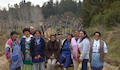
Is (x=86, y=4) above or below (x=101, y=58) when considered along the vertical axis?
above

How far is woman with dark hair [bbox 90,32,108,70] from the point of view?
2.98 m

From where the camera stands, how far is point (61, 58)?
3947 millimetres

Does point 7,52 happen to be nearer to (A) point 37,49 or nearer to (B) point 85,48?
(A) point 37,49

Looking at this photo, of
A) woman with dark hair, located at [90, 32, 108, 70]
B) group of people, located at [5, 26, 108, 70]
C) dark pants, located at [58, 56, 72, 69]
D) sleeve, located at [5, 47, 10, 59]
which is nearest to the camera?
sleeve, located at [5, 47, 10, 59]

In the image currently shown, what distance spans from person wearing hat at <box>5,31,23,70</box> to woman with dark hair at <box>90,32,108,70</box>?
82.6 inches

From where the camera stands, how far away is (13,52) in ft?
9.06

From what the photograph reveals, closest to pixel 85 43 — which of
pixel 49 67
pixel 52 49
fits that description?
pixel 52 49

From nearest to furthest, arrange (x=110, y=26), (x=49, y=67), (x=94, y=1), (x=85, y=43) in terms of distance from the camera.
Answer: (x=85, y=43) < (x=49, y=67) < (x=110, y=26) < (x=94, y=1)

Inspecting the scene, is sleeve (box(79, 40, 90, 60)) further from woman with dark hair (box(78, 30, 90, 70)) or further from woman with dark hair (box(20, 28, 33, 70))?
woman with dark hair (box(20, 28, 33, 70))

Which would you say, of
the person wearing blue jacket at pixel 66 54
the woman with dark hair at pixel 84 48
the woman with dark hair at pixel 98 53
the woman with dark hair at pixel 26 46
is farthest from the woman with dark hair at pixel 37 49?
the woman with dark hair at pixel 98 53

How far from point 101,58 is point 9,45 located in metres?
2.56

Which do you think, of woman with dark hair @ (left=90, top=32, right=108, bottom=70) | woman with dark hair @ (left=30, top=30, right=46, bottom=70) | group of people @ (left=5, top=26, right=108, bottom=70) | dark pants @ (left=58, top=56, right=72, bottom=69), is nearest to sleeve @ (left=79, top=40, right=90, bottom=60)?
group of people @ (left=5, top=26, right=108, bottom=70)

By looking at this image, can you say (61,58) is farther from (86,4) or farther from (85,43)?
(86,4)

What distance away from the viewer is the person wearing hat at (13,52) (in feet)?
8.79
